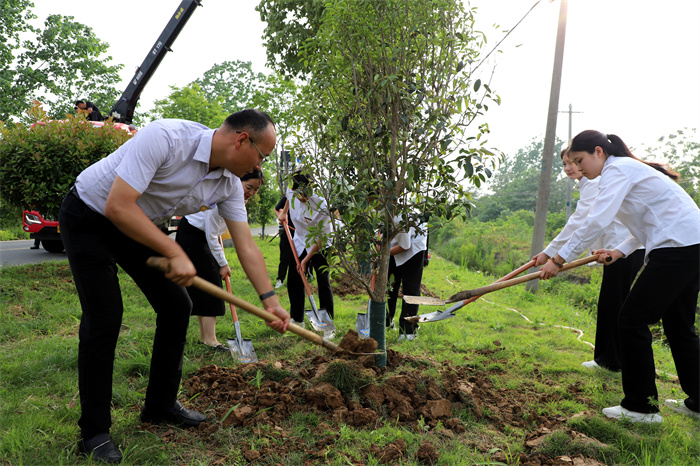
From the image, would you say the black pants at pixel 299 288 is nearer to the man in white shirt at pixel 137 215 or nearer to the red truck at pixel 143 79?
the man in white shirt at pixel 137 215

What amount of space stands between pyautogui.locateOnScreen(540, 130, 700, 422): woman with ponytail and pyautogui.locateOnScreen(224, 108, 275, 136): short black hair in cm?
220

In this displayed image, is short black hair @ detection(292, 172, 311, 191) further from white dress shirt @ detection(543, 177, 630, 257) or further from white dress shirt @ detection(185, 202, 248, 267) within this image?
white dress shirt @ detection(543, 177, 630, 257)

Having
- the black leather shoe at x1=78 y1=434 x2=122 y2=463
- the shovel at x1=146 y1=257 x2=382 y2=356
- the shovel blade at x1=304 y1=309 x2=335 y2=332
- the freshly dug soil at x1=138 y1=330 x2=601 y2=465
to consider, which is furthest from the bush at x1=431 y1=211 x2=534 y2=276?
the black leather shoe at x1=78 y1=434 x2=122 y2=463

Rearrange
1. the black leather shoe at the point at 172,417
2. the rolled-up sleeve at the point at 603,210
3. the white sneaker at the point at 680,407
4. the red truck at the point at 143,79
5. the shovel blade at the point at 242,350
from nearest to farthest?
the black leather shoe at the point at 172,417, the rolled-up sleeve at the point at 603,210, the white sneaker at the point at 680,407, the shovel blade at the point at 242,350, the red truck at the point at 143,79

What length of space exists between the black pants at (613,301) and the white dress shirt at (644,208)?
3.01 ft

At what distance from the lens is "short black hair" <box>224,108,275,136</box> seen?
2.43 metres

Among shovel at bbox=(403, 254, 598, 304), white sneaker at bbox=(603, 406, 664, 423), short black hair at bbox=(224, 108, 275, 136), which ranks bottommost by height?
white sneaker at bbox=(603, 406, 664, 423)

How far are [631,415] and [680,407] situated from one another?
1.81 ft

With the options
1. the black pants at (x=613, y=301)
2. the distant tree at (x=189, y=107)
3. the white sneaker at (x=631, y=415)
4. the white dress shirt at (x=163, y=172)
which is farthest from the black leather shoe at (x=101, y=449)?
the distant tree at (x=189, y=107)

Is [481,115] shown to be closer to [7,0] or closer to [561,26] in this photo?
[561,26]

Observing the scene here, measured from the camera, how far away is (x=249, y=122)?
2432 mm

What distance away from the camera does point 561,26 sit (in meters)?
8.34

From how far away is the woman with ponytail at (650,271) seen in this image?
2.95m

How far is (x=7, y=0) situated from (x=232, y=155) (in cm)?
2261
